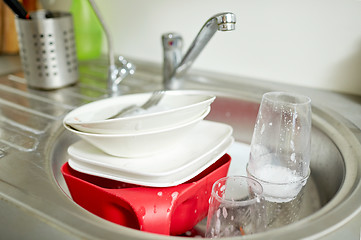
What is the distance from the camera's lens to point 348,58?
3.01ft

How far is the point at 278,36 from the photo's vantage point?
97 centimetres

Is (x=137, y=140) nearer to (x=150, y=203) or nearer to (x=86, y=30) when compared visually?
(x=150, y=203)

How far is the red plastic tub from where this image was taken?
57 cm

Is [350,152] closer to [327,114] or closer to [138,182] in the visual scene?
[327,114]

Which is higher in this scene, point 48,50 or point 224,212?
point 48,50

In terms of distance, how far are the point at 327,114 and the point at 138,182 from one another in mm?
465

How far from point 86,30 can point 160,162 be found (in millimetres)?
701

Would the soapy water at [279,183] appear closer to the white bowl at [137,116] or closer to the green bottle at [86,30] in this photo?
the white bowl at [137,116]

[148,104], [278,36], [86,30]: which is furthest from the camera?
[86,30]

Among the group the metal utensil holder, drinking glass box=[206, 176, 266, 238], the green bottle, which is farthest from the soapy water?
the green bottle

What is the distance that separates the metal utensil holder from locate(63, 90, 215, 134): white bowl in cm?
30

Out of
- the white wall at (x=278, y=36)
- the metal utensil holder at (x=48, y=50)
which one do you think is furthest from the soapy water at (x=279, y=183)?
the metal utensil holder at (x=48, y=50)

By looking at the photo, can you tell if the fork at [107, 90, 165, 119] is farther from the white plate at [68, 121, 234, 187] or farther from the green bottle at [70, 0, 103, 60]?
the green bottle at [70, 0, 103, 60]

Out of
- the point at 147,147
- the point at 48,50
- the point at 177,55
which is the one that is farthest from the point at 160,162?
the point at 48,50
